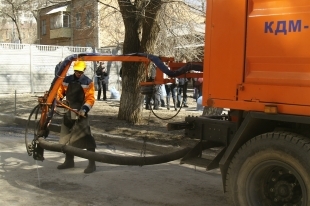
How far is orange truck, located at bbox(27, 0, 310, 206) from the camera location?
4.07 meters

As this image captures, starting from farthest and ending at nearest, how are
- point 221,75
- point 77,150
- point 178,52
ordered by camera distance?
point 178,52
point 77,150
point 221,75

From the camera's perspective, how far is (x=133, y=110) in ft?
37.5

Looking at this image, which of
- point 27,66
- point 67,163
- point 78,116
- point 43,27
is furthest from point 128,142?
point 43,27

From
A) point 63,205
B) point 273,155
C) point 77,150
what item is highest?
point 273,155

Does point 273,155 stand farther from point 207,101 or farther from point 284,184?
point 207,101

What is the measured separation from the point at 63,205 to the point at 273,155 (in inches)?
106

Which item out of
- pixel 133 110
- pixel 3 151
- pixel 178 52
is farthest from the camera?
pixel 178 52

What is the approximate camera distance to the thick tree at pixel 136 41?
10.7 metres

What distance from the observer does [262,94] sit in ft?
14.3

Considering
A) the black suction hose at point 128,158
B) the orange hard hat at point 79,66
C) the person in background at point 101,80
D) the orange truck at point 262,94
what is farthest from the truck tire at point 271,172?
the person in background at point 101,80

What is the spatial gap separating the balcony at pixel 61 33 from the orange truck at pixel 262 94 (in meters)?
43.4

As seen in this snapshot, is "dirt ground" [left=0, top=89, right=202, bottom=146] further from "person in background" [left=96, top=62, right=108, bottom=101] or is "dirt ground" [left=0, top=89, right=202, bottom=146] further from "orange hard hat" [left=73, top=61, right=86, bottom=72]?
"person in background" [left=96, top=62, right=108, bottom=101]

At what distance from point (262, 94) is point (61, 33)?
1763 inches

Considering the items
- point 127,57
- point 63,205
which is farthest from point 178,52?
point 63,205
